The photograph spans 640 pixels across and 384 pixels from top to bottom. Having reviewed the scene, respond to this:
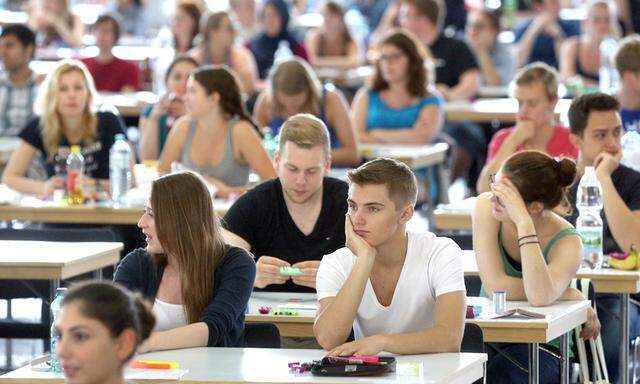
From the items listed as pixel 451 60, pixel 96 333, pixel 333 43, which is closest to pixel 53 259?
pixel 96 333

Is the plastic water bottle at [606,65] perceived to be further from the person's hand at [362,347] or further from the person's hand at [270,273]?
the person's hand at [362,347]

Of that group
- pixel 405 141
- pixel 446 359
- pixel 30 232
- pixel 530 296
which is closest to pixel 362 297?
pixel 446 359

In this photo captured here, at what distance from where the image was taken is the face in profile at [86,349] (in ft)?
10.4

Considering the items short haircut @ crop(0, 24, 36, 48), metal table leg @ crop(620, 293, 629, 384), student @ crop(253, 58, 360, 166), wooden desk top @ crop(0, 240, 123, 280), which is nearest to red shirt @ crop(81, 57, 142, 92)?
short haircut @ crop(0, 24, 36, 48)

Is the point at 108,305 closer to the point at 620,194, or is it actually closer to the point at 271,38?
the point at 620,194

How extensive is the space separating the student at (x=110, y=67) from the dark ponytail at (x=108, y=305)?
8.26 m

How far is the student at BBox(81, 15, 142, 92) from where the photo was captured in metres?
11.5

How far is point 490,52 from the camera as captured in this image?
40.2ft

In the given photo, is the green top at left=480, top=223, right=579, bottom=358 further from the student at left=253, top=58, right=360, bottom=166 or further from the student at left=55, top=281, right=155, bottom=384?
the student at left=253, top=58, right=360, bottom=166

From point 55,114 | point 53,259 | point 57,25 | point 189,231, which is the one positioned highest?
point 57,25

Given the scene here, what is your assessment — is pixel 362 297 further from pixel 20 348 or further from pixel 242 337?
pixel 20 348

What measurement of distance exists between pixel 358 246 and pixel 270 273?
90 cm

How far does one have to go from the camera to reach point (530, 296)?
190 inches

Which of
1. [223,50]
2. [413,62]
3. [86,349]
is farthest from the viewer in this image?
[223,50]
